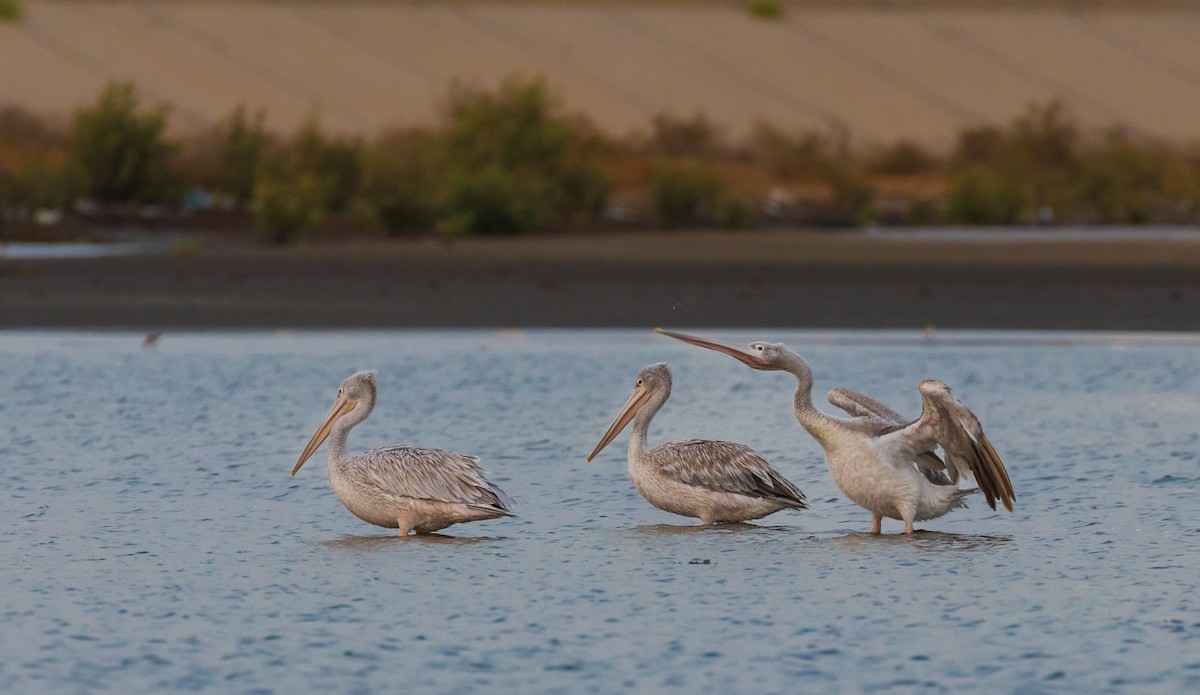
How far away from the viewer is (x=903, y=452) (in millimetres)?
8328

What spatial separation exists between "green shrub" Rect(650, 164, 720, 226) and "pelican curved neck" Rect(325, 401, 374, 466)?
31.1 meters

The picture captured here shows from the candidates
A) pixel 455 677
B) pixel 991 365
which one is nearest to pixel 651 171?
pixel 991 365

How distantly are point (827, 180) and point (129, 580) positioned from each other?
1797 inches

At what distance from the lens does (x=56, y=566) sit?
25.3 ft

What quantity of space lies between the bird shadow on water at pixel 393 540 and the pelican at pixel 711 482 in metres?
0.72

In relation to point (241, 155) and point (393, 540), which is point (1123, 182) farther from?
point (393, 540)

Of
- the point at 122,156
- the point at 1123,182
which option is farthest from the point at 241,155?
the point at 1123,182

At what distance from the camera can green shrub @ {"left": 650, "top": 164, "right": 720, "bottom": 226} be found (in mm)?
40469

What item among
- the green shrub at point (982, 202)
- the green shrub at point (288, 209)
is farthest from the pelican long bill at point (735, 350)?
the green shrub at point (982, 202)

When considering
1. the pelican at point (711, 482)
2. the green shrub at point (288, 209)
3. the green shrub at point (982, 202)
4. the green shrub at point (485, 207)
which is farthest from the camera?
the green shrub at point (982, 202)

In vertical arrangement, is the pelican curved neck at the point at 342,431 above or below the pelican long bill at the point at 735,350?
below

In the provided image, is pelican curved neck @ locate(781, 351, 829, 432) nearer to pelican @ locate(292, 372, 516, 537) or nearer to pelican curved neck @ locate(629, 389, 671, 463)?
pelican curved neck @ locate(629, 389, 671, 463)

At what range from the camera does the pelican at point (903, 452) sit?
8102 mm

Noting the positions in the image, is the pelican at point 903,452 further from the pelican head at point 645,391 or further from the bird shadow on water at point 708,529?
the pelican head at point 645,391
